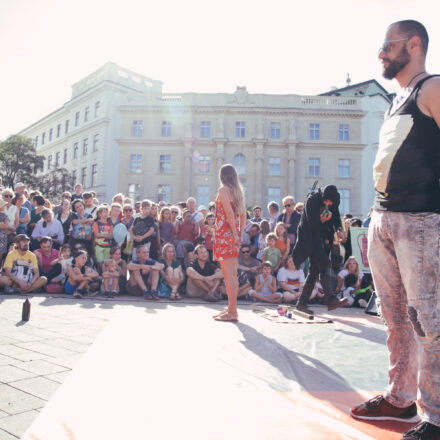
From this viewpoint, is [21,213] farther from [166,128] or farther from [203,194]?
[166,128]

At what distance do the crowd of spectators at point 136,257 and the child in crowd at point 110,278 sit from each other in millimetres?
20

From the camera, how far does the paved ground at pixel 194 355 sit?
2.50 m

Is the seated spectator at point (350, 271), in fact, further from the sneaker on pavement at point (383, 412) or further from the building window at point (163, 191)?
the building window at point (163, 191)

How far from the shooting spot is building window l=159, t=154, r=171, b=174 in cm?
3672

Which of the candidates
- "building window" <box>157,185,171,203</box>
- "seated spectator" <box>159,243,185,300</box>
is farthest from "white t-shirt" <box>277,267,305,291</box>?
"building window" <box>157,185,171,203</box>

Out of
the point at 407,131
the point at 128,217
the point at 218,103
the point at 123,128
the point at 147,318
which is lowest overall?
the point at 147,318

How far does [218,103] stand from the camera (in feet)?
121

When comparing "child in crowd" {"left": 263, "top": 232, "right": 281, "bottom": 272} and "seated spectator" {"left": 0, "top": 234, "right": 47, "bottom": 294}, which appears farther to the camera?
"child in crowd" {"left": 263, "top": 232, "right": 281, "bottom": 272}

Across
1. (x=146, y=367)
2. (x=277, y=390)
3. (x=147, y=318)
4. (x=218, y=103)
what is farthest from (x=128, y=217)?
(x=218, y=103)

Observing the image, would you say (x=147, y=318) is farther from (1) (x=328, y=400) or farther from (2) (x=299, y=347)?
(1) (x=328, y=400)

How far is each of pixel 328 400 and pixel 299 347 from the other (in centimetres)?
138

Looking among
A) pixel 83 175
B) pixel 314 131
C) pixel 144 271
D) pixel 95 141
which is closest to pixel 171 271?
pixel 144 271

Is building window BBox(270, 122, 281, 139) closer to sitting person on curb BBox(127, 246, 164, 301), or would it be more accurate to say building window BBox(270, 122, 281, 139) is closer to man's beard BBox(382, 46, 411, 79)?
sitting person on curb BBox(127, 246, 164, 301)

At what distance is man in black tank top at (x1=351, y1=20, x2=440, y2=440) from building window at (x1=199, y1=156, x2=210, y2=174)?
34.0 m
